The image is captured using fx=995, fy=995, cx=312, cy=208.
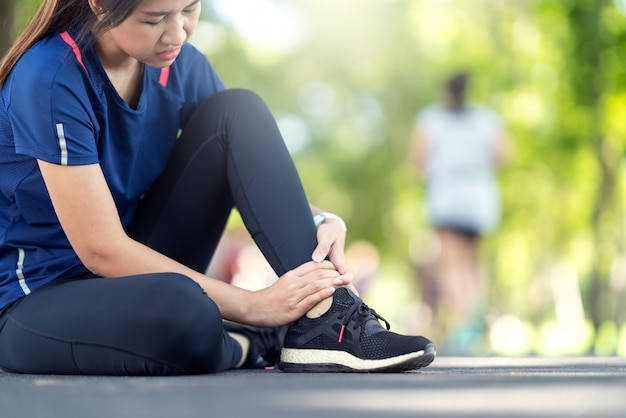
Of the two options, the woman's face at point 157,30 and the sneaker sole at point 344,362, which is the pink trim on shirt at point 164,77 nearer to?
the woman's face at point 157,30

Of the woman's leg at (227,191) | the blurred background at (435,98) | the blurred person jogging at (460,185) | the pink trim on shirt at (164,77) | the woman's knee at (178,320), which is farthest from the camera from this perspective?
the blurred background at (435,98)

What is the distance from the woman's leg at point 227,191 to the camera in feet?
9.49

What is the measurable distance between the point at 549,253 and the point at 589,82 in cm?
1079

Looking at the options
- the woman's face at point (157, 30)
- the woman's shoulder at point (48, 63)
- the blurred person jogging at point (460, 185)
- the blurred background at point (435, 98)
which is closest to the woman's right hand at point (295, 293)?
the woman's face at point (157, 30)

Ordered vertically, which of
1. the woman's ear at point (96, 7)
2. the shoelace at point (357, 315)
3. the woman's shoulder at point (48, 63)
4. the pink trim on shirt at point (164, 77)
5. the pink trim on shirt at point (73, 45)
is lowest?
the shoelace at point (357, 315)

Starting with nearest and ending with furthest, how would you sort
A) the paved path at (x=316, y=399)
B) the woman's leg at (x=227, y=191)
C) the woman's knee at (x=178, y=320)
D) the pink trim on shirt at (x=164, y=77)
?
the paved path at (x=316, y=399)
the woman's knee at (x=178, y=320)
the woman's leg at (x=227, y=191)
the pink trim on shirt at (x=164, y=77)

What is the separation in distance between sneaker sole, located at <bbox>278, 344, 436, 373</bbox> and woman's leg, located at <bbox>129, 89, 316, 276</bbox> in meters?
0.26

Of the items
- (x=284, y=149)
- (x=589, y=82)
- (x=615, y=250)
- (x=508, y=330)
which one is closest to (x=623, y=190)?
(x=615, y=250)

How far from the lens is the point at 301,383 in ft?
7.54

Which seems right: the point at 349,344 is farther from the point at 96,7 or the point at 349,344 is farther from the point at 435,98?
the point at 435,98

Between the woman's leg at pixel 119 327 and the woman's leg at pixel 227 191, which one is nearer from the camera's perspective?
the woman's leg at pixel 119 327

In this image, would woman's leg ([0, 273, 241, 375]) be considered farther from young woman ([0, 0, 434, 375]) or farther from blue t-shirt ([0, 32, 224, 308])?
blue t-shirt ([0, 32, 224, 308])

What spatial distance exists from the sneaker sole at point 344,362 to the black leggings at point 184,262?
0.71ft

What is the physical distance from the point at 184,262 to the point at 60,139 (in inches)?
31.9
